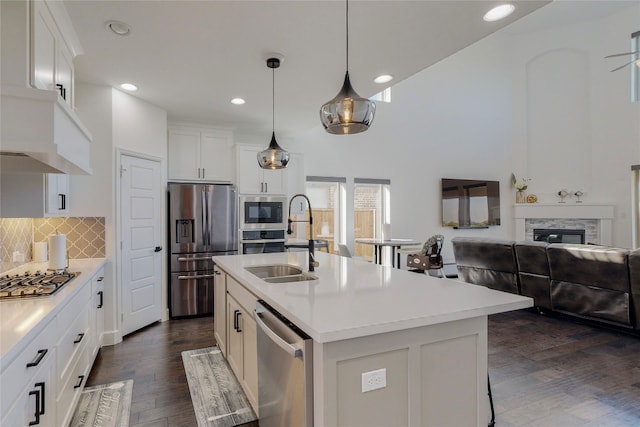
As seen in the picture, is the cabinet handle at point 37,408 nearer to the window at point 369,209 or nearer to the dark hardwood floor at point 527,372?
the dark hardwood floor at point 527,372

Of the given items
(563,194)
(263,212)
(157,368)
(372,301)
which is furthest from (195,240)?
(563,194)

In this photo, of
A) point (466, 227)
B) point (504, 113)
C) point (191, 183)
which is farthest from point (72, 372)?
point (504, 113)

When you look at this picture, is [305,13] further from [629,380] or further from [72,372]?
[629,380]

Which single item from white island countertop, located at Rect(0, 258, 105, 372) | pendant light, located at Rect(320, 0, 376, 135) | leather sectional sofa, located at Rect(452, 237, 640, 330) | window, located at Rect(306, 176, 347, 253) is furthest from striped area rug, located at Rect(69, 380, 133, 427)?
leather sectional sofa, located at Rect(452, 237, 640, 330)

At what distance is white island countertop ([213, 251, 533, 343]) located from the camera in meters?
1.33

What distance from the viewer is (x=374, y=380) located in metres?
1.36

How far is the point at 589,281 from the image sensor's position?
3771 millimetres

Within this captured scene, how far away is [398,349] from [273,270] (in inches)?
63.1

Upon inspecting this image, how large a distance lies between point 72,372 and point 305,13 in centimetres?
263

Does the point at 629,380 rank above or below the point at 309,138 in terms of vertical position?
below

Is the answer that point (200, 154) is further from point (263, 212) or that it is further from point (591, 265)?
point (591, 265)

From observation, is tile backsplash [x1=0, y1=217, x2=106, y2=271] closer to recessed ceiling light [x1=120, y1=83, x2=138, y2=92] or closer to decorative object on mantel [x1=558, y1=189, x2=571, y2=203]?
recessed ceiling light [x1=120, y1=83, x2=138, y2=92]

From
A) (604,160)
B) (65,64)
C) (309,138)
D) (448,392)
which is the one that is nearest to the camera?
(448,392)

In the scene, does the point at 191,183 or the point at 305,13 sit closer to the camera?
the point at 305,13
